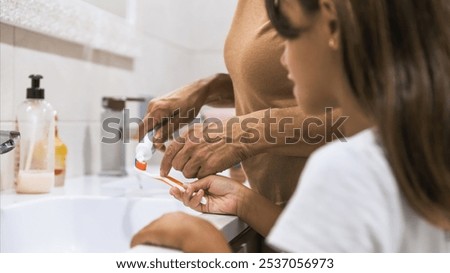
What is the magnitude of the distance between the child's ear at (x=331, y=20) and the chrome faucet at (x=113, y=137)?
2.00ft

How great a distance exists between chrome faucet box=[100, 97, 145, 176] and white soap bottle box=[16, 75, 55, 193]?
0.17 m

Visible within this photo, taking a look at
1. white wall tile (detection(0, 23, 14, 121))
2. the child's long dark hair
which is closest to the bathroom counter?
white wall tile (detection(0, 23, 14, 121))

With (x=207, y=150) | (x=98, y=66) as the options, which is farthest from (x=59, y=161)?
(x=207, y=150)

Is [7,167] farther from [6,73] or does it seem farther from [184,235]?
[184,235]

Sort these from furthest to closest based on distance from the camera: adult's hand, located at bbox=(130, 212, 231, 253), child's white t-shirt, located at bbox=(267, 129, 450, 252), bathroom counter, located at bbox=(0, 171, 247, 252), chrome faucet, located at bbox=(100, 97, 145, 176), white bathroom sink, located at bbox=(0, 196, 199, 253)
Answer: chrome faucet, located at bbox=(100, 97, 145, 176), white bathroom sink, located at bbox=(0, 196, 199, 253), bathroom counter, located at bbox=(0, 171, 247, 252), adult's hand, located at bbox=(130, 212, 231, 253), child's white t-shirt, located at bbox=(267, 129, 450, 252)

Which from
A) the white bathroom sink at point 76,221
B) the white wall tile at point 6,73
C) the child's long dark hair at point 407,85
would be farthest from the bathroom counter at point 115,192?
the child's long dark hair at point 407,85

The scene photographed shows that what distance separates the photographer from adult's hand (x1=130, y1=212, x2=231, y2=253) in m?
0.55

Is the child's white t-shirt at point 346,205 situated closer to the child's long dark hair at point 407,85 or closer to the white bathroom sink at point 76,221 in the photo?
the child's long dark hair at point 407,85

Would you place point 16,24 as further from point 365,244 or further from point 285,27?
A: point 365,244

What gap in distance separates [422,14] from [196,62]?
0.46 m

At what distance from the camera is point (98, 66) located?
3.70 ft

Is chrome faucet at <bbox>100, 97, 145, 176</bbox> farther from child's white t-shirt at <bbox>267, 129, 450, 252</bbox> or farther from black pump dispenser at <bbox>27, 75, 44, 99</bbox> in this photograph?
child's white t-shirt at <bbox>267, 129, 450, 252</bbox>

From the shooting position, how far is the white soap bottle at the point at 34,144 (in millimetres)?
857
